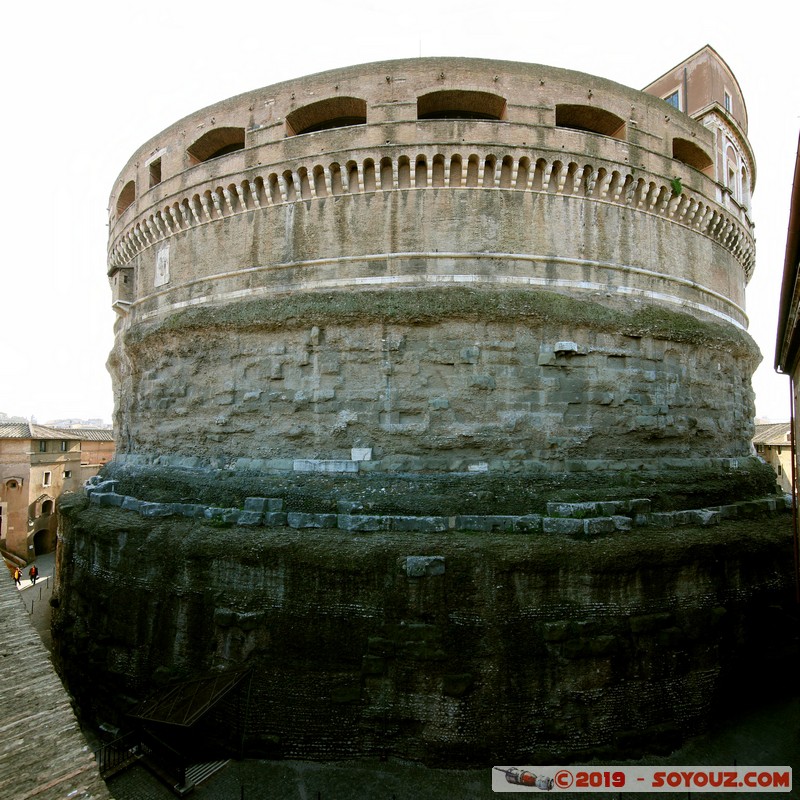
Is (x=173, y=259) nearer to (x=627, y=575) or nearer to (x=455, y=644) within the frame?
(x=455, y=644)

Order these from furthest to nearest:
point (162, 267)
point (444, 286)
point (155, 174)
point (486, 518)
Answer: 1. point (155, 174)
2. point (162, 267)
3. point (444, 286)
4. point (486, 518)

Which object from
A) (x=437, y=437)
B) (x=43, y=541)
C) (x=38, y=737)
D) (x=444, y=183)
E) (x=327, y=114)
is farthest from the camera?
(x=43, y=541)

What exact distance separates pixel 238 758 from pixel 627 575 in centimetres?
583

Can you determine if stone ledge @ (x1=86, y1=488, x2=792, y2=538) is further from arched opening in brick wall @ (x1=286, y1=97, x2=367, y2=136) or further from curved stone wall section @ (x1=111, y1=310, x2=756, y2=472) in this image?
arched opening in brick wall @ (x1=286, y1=97, x2=367, y2=136)

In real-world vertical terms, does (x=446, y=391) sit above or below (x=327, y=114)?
below

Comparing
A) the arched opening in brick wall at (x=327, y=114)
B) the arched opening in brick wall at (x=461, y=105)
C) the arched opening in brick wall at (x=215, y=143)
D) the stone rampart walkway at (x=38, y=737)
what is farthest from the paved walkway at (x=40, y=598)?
the arched opening in brick wall at (x=461, y=105)

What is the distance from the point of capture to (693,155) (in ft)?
38.4

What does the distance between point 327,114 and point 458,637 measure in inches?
385

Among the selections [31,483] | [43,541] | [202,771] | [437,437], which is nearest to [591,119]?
[437,437]

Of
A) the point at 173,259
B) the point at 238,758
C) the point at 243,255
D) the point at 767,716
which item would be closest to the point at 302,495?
the point at 238,758

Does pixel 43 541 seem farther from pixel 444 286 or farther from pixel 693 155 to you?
pixel 693 155

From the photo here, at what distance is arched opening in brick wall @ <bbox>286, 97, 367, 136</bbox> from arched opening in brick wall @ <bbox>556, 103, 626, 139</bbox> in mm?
3893

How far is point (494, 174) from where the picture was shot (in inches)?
356

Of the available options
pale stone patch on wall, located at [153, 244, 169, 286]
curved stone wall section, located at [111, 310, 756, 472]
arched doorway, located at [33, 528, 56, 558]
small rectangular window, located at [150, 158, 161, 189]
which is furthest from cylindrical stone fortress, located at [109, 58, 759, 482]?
arched doorway, located at [33, 528, 56, 558]
